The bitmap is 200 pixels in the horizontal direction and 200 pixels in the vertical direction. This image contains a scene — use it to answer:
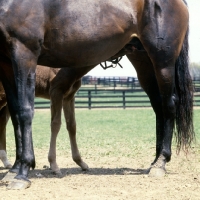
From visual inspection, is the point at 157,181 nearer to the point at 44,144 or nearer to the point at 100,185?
the point at 100,185

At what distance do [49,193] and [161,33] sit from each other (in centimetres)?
283

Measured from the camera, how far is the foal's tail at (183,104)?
7.48 m

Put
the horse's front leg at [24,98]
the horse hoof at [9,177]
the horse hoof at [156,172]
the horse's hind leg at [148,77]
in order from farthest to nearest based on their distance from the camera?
the horse's hind leg at [148,77] < the horse hoof at [156,172] < the horse hoof at [9,177] < the horse's front leg at [24,98]

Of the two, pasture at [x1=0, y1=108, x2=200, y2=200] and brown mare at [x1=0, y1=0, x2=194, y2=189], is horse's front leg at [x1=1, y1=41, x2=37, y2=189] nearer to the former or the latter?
brown mare at [x1=0, y1=0, x2=194, y2=189]

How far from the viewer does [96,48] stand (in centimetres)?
644

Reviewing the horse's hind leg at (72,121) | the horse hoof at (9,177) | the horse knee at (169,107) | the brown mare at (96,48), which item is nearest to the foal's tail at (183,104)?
the brown mare at (96,48)

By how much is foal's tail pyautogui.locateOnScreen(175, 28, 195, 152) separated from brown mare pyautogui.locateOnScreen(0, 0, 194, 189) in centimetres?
1

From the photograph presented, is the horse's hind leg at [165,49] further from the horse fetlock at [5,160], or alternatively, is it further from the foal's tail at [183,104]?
the horse fetlock at [5,160]

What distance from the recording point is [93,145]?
11195mm

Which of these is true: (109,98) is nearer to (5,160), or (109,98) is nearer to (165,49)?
(5,160)

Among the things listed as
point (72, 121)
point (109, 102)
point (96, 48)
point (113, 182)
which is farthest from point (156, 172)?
point (109, 102)

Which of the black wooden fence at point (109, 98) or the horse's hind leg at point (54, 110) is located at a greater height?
the horse's hind leg at point (54, 110)

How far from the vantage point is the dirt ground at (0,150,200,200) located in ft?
17.6

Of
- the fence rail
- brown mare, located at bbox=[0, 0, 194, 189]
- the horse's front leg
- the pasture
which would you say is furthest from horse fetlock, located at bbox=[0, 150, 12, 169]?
the fence rail
